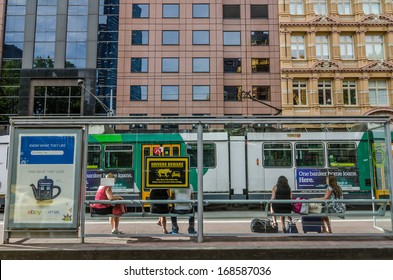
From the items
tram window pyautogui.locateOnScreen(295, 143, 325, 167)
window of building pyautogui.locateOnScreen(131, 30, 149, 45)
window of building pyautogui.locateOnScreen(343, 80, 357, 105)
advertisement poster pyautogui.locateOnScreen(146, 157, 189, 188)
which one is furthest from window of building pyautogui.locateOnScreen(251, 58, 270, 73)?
advertisement poster pyautogui.locateOnScreen(146, 157, 189, 188)

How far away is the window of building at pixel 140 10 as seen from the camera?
129 ft

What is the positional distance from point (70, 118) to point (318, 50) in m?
32.2

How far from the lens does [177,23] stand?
3919 centimetres

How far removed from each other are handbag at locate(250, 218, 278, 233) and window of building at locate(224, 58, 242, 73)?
31.0m

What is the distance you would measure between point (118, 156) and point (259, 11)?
106ft

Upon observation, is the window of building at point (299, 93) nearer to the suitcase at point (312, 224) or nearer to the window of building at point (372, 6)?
the window of building at point (372, 6)

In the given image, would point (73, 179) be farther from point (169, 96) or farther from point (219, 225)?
point (169, 96)

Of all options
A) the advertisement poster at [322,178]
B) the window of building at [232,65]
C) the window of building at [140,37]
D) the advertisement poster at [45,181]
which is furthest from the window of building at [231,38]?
the advertisement poster at [45,181]

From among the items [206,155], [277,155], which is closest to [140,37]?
[206,155]

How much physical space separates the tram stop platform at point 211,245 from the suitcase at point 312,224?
0.38m

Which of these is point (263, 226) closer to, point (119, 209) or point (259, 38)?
point (119, 209)

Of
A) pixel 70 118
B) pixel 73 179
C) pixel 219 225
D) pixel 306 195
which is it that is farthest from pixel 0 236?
pixel 306 195

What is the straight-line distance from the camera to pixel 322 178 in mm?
10039

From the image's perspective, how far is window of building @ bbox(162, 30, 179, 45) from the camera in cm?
3891
